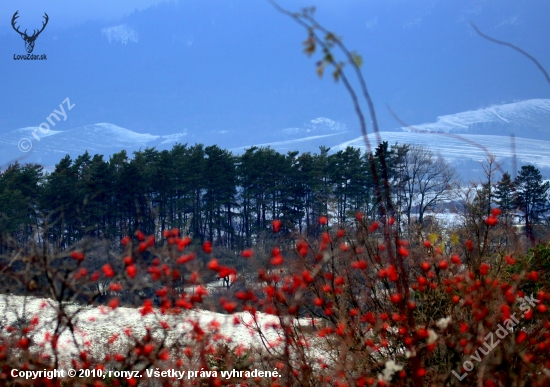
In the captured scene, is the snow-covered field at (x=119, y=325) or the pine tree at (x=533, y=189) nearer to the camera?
the snow-covered field at (x=119, y=325)

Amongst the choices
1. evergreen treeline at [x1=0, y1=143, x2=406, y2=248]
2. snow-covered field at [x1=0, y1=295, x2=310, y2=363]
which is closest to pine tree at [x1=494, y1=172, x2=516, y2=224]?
snow-covered field at [x1=0, y1=295, x2=310, y2=363]

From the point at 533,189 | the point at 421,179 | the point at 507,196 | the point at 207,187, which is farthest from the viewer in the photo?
the point at 421,179

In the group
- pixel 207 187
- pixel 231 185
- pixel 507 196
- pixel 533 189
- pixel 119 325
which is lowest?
pixel 119 325

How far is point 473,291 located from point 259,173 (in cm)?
3355

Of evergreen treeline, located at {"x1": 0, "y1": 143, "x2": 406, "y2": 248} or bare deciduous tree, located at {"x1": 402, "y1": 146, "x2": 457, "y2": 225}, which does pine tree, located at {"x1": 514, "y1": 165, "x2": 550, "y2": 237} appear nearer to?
bare deciduous tree, located at {"x1": 402, "y1": 146, "x2": 457, "y2": 225}

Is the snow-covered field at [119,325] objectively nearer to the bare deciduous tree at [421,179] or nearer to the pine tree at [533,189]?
the bare deciduous tree at [421,179]

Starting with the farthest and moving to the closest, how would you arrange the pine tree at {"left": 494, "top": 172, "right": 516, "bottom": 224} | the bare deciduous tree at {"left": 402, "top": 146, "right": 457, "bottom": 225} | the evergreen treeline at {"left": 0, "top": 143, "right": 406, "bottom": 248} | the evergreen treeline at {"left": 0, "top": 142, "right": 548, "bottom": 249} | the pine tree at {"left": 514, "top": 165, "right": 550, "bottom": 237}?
the bare deciduous tree at {"left": 402, "top": 146, "right": 457, "bottom": 225}
the pine tree at {"left": 514, "top": 165, "right": 550, "bottom": 237}
the evergreen treeline at {"left": 0, "top": 142, "right": 548, "bottom": 249}
the evergreen treeline at {"left": 0, "top": 143, "right": 406, "bottom": 248}
the pine tree at {"left": 494, "top": 172, "right": 516, "bottom": 224}

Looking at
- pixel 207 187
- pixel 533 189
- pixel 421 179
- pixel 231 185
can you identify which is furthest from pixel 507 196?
pixel 207 187

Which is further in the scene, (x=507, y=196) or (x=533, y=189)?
(x=533, y=189)

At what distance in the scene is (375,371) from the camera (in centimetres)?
429

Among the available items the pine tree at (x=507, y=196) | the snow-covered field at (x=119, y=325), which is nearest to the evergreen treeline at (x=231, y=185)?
the pine tree at (x=507, y=196)

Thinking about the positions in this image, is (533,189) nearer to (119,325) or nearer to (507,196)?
(507,196)

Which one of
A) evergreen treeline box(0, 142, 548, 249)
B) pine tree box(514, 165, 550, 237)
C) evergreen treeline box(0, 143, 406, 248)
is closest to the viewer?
evergreen treeline box(0, 143, 406, 248)

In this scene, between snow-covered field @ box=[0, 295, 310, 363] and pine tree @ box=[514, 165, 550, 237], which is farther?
pine tree @ box=[514, 165, 550, 237]
